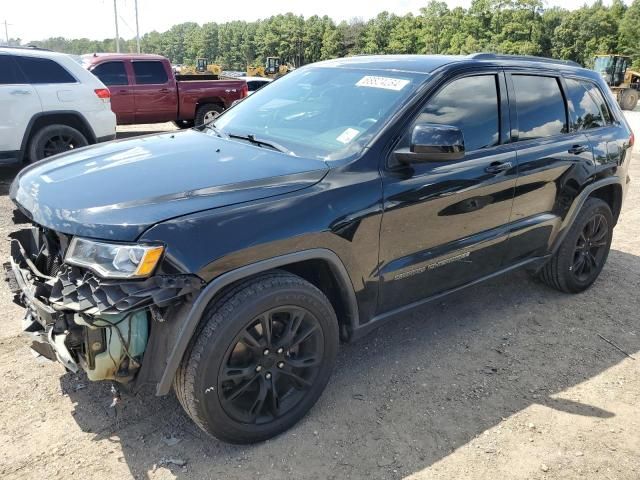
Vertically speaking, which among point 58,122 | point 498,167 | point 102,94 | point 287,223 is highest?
point 102,94

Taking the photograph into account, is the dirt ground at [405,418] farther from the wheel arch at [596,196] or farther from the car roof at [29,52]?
the car roof at [29,52]

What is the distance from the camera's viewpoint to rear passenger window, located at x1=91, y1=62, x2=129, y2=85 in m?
11.1

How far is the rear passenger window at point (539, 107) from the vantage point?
145 inches

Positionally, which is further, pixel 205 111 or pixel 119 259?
pixel 205 111

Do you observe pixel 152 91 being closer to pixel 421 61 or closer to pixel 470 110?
pixel 421 61

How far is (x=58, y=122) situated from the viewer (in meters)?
A: 7.65

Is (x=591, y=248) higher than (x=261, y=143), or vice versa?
(x=261, y=143)

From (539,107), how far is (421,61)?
1.00 m

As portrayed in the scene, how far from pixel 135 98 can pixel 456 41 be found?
68388mm

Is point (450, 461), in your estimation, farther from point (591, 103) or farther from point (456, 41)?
point (456, 41)

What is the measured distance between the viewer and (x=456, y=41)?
236 feet

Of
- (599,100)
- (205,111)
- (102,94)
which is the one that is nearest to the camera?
(599,100)

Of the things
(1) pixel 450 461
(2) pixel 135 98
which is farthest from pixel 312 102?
(2) pixel 135 98

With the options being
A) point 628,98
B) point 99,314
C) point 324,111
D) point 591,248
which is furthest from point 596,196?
point 628,98
